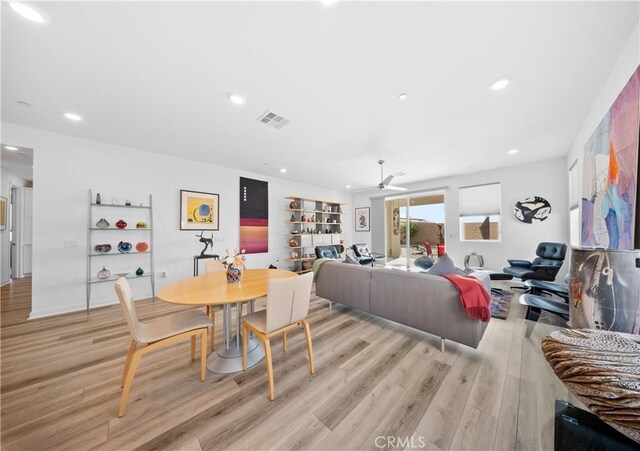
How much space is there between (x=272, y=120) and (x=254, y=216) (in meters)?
3.03

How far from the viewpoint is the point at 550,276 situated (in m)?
3.79

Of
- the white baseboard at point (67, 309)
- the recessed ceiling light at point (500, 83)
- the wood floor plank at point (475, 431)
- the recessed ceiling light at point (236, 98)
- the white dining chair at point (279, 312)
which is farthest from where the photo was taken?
the white baseboard at point (67, 309)

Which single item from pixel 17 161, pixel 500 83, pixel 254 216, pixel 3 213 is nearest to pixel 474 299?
pixel 500 83

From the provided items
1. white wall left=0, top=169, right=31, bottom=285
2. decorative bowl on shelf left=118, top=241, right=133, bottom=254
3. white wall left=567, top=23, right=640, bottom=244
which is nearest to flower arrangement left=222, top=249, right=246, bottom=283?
decorative bowl on shelf left=118, top=241, right=133, bottom=254

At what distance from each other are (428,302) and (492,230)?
4.36 m

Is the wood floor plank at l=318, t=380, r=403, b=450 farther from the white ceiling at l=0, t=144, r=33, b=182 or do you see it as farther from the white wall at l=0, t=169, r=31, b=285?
the white wall at l=0, t=169, r=31, b=285

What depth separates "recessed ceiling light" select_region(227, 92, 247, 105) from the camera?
2.24 metres

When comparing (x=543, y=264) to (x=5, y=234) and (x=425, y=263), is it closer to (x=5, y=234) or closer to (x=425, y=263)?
(x=425, y=263)

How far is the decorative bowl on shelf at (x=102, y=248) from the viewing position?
3372 mm

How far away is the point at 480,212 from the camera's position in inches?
212

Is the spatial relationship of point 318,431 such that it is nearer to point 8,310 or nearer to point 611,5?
point 611,5

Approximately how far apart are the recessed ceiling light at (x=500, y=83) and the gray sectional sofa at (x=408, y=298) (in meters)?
1.98

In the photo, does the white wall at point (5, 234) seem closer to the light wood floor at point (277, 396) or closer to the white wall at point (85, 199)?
the white wall at point (85, 199)

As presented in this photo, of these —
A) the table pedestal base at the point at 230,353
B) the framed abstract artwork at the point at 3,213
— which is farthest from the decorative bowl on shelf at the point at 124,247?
the framed abstract artwork at the point at 3,213
